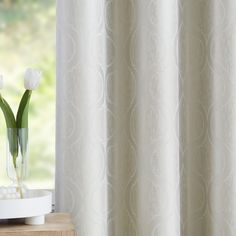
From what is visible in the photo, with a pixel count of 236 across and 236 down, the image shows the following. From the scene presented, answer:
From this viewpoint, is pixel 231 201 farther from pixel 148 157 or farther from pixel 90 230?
pixel 90 230

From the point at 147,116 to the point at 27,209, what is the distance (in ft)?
1.67

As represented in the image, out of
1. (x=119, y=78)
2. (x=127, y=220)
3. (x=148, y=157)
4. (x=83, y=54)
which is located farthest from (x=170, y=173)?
(x=83, y=54)

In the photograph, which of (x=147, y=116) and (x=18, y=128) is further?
(x=147, y=116)

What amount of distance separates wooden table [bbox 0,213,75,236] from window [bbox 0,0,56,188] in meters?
0.43

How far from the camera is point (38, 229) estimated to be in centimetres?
131

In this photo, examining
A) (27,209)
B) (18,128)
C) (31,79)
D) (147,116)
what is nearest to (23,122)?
(18,128)

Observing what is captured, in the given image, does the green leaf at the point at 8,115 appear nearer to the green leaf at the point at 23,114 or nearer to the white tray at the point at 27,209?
the green leaf at the point at 23,114

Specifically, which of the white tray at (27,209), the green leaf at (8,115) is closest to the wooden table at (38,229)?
the white tray at (27,209)

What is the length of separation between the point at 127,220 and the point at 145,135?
298 mm

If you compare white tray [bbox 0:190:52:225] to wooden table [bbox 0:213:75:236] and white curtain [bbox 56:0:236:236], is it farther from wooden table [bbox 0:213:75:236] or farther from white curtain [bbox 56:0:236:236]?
white curtain [bbox 56:0:236:236]

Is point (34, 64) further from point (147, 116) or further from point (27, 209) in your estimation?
point (27, 209)

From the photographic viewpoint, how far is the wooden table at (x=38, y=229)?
4.21 feet

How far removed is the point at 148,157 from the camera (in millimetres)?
1639

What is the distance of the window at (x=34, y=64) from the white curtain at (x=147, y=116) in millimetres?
199
